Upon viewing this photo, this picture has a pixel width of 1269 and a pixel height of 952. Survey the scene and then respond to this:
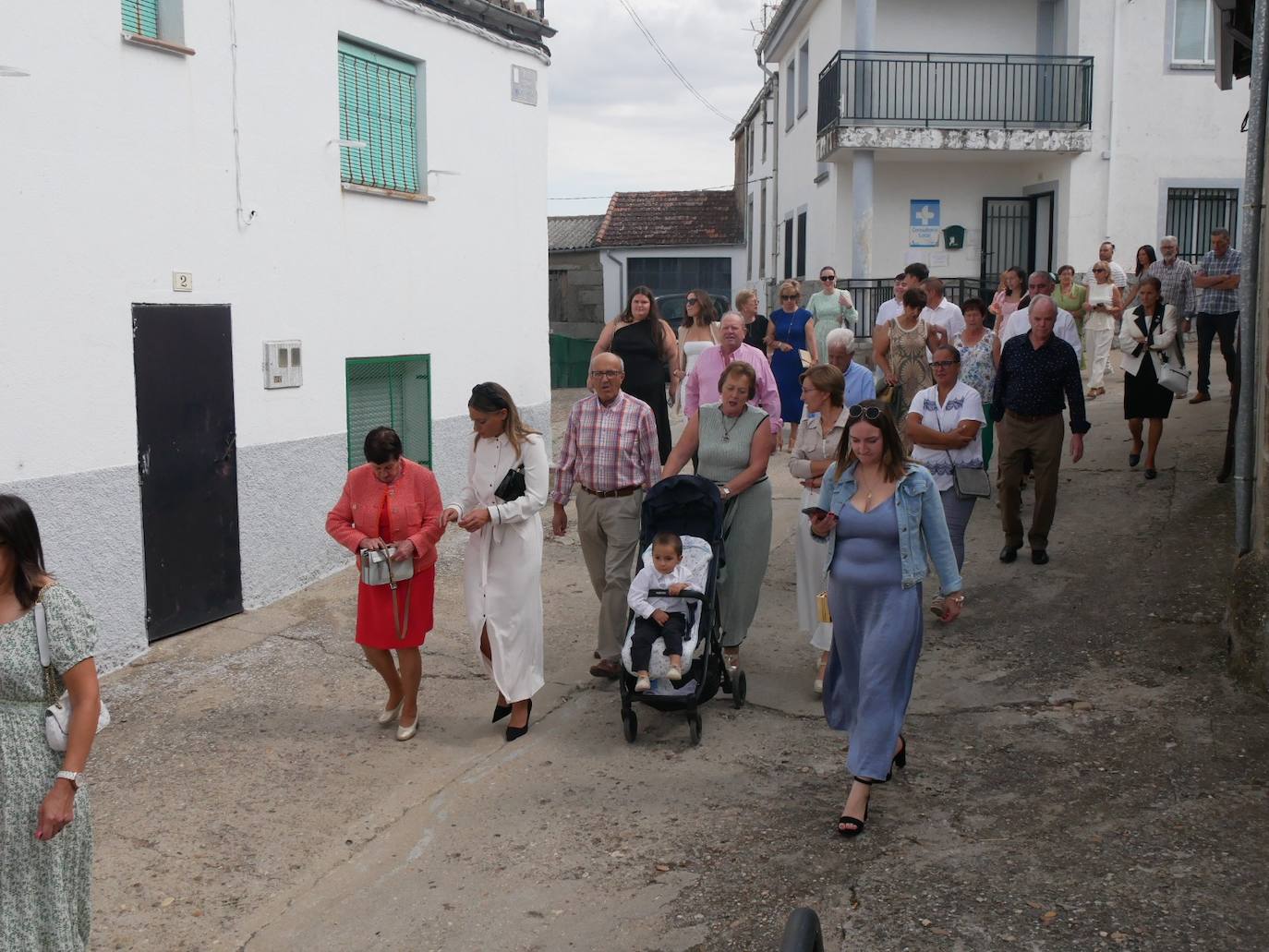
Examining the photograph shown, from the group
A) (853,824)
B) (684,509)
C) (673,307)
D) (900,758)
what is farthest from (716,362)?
(673,307)

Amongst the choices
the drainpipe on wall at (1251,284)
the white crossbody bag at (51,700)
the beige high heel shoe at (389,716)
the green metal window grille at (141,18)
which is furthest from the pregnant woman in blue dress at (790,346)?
Answer: the white crossbody bag at (51,700)

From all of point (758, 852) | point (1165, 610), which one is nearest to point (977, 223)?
point (1165, 610)

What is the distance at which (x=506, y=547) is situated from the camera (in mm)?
6863

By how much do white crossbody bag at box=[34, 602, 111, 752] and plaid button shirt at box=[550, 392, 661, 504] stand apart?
12.7 feet

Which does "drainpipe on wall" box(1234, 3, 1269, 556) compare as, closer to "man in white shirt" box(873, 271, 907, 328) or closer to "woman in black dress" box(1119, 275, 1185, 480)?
"woman in black dress" box(1119, 275, 1185, 480)

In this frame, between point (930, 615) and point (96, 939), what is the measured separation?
580 centimetres

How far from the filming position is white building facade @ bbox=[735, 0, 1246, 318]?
822 inches

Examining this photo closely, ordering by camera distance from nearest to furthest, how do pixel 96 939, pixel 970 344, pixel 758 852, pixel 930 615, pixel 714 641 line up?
1. pixel 96 939
2. pixel 758 852
3. pixel 714 641
4. pixel 930 615
5. pixel 970 344

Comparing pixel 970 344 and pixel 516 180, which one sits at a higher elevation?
pixel 516 180

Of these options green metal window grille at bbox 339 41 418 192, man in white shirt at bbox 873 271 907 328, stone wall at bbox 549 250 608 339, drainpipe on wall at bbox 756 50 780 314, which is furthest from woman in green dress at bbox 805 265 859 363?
stone wall at bbox 549 250 608 339

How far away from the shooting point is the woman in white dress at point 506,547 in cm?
680

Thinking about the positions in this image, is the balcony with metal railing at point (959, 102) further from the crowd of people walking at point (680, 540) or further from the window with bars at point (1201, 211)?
the crowd of people walking at point (680, 540)

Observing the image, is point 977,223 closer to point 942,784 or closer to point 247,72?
point 247,72

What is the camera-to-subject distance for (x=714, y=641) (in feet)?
22.9
